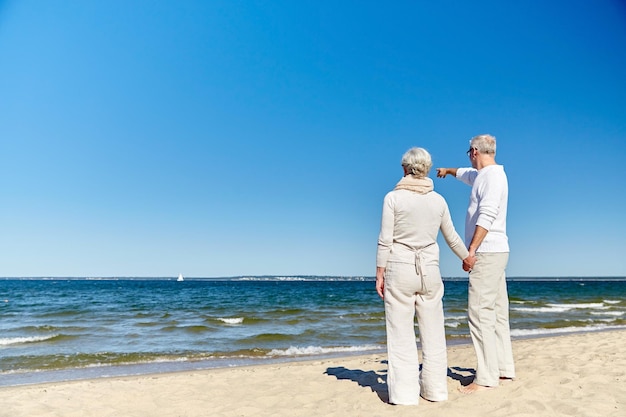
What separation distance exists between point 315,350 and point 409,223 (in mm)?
6472

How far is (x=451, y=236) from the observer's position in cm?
376

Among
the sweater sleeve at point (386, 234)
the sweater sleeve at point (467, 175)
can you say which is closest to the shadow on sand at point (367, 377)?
the sweater sleeve at point (386, 234)

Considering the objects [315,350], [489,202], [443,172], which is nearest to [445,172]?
[443,172]

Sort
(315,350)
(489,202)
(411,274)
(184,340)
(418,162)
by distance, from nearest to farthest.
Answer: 1. (411,274)
2. (418,162)
3. (489,202)
4. (315,350)
5. (184,340)

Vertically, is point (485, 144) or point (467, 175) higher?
point (485, 144)

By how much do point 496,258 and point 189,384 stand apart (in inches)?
152

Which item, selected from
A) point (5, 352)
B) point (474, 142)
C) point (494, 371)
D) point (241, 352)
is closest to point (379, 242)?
point (474, 142)

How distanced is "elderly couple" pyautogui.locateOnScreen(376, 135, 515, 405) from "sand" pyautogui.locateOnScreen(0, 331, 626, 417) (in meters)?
0.25

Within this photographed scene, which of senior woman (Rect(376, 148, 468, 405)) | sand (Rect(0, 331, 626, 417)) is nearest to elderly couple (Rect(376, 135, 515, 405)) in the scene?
senior woman (Rect(376, 148, 468, 405))

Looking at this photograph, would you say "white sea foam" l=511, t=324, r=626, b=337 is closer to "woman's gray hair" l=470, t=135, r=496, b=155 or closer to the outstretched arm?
the outstretched arm

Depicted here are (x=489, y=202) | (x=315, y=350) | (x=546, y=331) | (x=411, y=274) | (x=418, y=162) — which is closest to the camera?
(x=411, y=274)

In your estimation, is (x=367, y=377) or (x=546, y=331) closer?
(x=367, y=377)

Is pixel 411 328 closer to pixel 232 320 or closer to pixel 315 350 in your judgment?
pixel 315 350

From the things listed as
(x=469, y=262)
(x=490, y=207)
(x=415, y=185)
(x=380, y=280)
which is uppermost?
(x=415, y=185)
